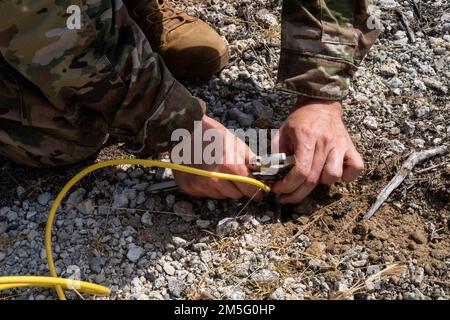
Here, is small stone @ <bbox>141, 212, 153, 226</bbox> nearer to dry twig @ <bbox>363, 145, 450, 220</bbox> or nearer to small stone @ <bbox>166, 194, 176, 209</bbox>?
small stone @ <bbox>166, 194, 176, 209</bbox>

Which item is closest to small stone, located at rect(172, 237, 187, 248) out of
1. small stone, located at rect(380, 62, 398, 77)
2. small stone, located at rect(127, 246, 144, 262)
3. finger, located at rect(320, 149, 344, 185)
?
small stone, located at rect(127, 246, 144, 262)

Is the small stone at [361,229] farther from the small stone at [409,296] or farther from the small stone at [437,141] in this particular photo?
the small stone at [437,141]

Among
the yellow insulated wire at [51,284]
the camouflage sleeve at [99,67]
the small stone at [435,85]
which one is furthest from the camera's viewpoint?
the small stone at [435,85]

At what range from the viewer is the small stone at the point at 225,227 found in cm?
199

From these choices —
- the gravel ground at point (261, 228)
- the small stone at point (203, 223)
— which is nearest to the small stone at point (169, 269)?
the gravel ground at point (261, 228)

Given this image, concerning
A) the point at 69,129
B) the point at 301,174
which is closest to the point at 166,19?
the point at 69,129

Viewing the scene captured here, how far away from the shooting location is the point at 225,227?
198 cm

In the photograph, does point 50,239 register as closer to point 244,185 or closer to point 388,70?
point 244,185

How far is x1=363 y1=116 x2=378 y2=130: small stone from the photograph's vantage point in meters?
2.30

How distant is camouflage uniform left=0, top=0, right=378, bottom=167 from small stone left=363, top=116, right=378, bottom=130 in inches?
8.2

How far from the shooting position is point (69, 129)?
2000mm

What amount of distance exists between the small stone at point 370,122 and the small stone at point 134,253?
0.99m
